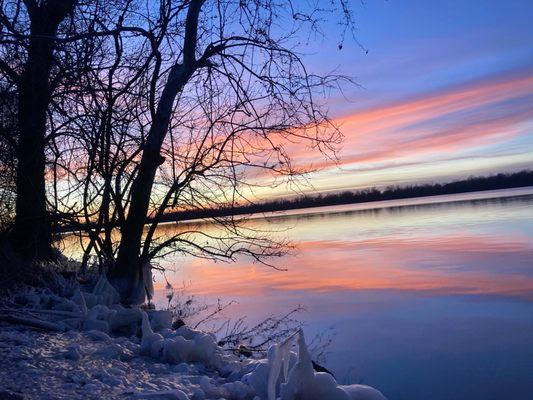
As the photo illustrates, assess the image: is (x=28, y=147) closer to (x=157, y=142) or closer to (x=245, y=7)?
(x=157, y=142)

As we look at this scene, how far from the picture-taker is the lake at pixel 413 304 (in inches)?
248

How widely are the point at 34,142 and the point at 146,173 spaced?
6.32ft

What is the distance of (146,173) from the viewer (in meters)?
8.02

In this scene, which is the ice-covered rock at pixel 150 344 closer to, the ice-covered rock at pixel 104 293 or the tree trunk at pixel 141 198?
the ice-covered rock at pixel 104 293

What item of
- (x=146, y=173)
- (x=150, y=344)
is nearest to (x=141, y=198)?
(x=146, y=173)

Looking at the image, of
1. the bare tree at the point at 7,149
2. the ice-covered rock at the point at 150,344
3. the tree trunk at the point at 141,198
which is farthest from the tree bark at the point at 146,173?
the ice-covered rock at the point at 150,344

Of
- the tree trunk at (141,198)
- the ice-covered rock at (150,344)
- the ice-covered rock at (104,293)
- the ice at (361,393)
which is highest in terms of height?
the tree trunk at (141,198)

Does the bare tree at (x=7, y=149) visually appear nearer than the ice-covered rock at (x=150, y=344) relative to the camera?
No

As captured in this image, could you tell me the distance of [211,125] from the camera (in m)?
9.15

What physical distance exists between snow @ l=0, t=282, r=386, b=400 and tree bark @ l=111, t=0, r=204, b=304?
7.33 feet

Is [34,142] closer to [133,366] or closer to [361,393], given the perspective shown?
[133,366]

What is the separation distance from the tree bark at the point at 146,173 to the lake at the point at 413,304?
2440 millimetres

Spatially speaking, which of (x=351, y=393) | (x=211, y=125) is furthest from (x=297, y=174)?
(x=351, y=393)

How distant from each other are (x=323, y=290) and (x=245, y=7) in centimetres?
646
